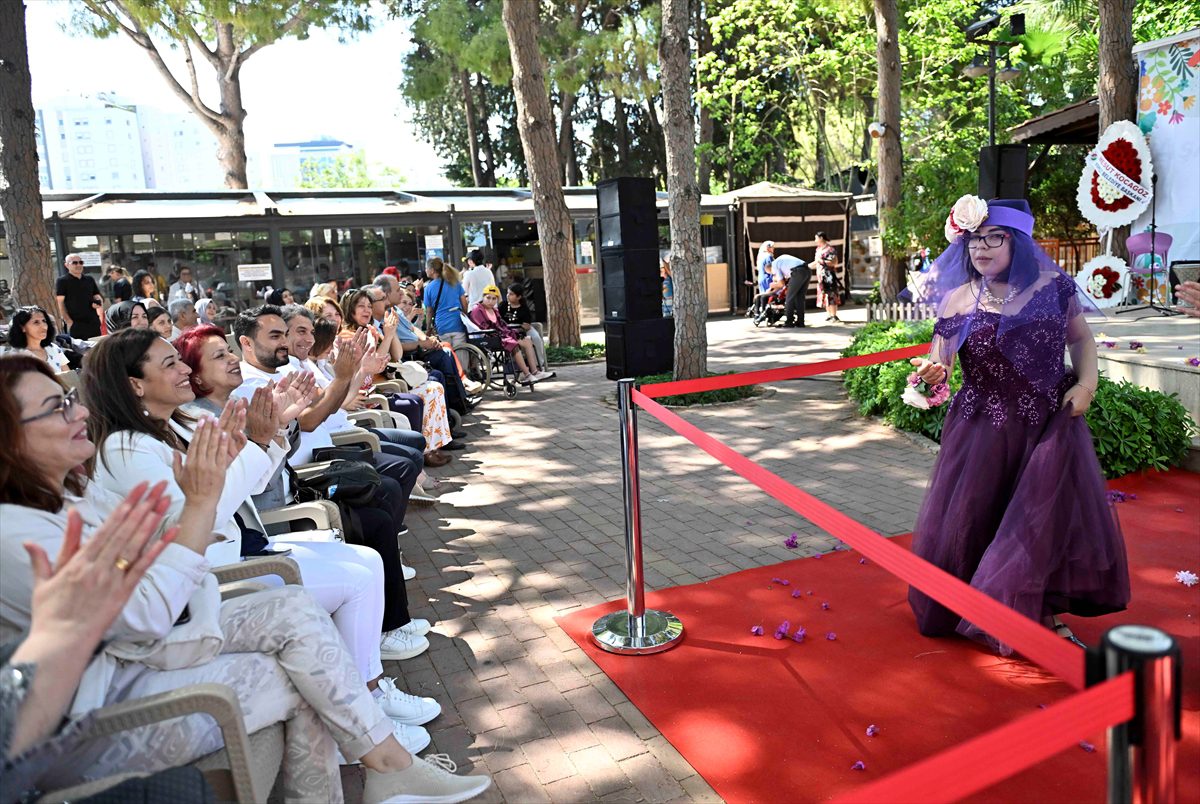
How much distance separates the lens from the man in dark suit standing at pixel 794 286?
17016 millimetres

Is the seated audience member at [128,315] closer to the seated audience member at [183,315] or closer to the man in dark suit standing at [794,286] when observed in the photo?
the seated audience member at [183,315]

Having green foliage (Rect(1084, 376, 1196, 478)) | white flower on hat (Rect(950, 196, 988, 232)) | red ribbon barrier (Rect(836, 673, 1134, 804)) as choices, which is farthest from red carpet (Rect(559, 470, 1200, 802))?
white flower on hat (Rect(950, 196, 988, 232))

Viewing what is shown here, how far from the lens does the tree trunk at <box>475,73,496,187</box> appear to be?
107 ft

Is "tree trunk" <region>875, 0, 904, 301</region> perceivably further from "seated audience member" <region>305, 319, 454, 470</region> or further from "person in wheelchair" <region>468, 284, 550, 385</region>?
"seated audience member" <region>305, 319, 454, 470</region>

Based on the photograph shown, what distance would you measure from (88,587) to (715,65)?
2301 cm

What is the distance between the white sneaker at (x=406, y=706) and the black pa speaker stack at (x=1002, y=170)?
10271 millimetres

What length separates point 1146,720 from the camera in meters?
1.36

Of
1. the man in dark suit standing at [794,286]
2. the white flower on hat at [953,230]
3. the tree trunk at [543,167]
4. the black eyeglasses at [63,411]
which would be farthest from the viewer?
the man in dark suit standing at [794,286]

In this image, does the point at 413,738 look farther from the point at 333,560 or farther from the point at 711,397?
the point at 711,397

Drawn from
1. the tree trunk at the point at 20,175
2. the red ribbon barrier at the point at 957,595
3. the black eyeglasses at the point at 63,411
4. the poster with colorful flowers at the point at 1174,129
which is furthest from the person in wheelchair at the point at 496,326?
the poster with colorful flowers at the point at 1174,129

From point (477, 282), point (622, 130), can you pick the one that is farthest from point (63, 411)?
point (622, 130)

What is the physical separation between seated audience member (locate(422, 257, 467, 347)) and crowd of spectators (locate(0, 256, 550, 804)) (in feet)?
19.8

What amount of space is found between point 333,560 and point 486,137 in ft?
106

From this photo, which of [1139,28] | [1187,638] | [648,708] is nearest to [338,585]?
[648,708]
